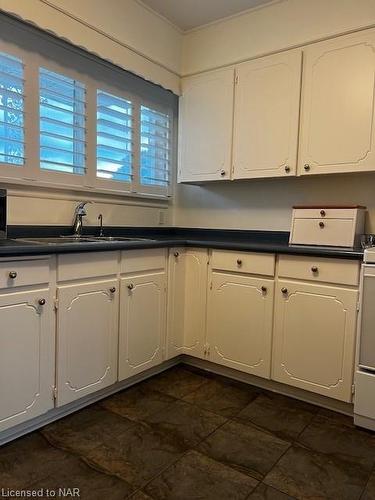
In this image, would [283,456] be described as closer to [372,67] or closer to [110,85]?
[372,67]

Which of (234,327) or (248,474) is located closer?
(248,474)

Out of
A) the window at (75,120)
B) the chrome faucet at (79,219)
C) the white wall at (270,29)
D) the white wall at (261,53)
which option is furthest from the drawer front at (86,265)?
the white wall at (270,29)

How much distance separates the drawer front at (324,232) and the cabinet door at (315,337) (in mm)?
330

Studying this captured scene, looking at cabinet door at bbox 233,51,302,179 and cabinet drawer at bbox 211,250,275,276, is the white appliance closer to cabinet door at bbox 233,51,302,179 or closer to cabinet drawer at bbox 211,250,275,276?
cabinet drawer at bbox 211,250,275,276

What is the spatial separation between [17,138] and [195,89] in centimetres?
138

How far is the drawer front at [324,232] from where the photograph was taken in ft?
7.20

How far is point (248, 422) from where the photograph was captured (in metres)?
1.95

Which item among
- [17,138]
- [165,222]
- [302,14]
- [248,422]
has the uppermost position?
[302,14]

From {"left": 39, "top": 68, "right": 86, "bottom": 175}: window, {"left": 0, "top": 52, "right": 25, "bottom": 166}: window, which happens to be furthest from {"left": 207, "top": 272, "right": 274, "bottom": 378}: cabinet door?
{"left": 0, "top": 52, "right": 25, "bottom": 166}: window

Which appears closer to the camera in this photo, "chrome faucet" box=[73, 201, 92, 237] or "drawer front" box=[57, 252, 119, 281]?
"drawer front" box=[57, 252, 119, 281]

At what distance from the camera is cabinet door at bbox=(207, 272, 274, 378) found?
7.43ft

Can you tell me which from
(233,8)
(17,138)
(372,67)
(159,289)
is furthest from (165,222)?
(372,67)

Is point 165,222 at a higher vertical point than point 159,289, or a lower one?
higher

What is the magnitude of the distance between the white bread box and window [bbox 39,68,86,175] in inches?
56.7
